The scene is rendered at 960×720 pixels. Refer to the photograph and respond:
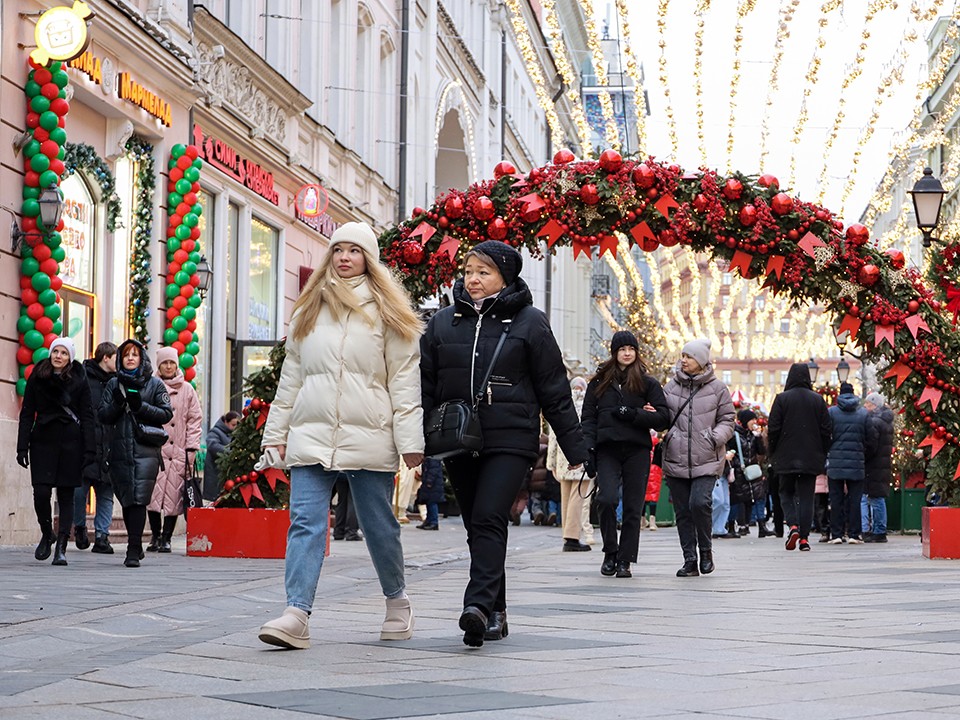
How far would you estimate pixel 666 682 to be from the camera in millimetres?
6387

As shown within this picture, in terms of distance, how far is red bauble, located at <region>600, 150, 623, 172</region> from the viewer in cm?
1409

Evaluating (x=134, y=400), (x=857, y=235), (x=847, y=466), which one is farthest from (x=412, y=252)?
(x=847, y=466)

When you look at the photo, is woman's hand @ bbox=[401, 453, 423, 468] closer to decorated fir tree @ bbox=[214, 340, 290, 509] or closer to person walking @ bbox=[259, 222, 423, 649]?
person walking @ bbox=[259, 222, 423, 649]

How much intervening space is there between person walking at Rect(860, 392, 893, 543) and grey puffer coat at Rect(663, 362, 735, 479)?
293 inches

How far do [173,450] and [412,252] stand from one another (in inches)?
104

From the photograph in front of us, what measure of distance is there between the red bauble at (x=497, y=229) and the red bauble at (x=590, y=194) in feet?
2.19

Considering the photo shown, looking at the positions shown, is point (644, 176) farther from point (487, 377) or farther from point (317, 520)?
point (317, 520)

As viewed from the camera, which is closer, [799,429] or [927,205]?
[799,429]

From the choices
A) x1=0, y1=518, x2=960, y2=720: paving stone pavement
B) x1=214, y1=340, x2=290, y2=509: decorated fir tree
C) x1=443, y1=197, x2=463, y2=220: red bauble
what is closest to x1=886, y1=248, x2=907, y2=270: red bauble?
x1=0, y1=518, x2=960, y2=720: paving stone pavement

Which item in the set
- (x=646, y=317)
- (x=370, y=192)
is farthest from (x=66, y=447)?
(x=646, y=317)

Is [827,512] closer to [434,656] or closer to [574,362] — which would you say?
[434,656]

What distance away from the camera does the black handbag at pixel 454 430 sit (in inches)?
299

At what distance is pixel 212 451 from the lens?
63.1 ft

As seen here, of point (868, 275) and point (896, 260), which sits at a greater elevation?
point (896, 260)
